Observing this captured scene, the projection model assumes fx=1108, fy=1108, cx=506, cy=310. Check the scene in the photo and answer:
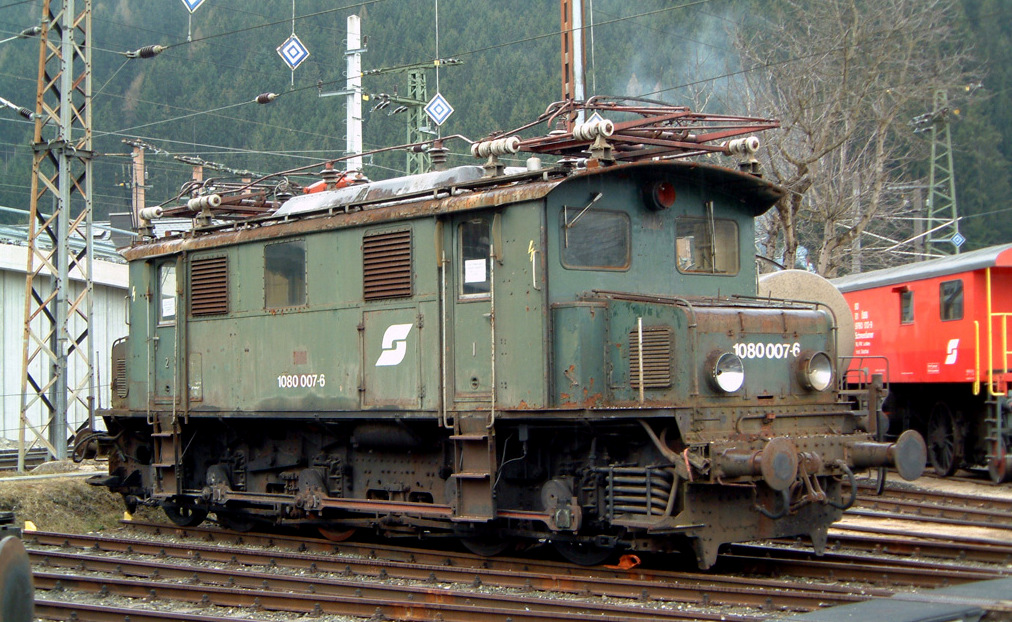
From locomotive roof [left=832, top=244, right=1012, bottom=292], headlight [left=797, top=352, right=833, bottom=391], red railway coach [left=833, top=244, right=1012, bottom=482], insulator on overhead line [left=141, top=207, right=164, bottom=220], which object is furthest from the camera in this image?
locomotive roof [left=832, top=244, right=1012, bottom=292]

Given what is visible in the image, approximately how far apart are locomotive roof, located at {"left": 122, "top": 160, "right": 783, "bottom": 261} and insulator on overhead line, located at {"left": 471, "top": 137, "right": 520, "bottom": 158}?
268 mm

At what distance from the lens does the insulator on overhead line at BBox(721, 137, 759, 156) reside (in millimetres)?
11102

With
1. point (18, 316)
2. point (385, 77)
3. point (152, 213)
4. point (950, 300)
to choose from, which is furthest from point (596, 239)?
point (385, 77)

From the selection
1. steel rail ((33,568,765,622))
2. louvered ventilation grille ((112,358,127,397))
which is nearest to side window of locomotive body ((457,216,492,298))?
steel rail ((33,568,765,622))

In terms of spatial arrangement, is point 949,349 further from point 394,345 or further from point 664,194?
point 394,345

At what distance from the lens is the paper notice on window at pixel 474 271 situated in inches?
417

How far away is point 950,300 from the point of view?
60.2ft

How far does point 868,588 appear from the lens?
890 centimetres

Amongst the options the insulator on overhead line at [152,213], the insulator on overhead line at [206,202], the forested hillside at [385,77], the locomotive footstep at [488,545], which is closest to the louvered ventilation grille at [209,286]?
the insulator on overhead line at [206,202]

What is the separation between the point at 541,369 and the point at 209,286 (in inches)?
213

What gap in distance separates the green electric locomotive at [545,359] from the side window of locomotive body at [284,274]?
0.02 metres

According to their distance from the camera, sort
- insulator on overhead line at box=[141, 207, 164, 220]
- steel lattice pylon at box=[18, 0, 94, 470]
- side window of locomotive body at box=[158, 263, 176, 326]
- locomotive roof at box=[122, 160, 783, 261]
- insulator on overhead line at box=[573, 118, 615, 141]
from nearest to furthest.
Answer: insulator on overhead line at box=[573, 118, 615, 141] < locomotive roof at box=[122, 160, 783, 261] < side window of locomotive body at box=[158, 263, 176, 326] < insulator on overhead line at box=[141, 207, 164, 220] < steel lattice pylon at box=[18, 0, 94, 470]

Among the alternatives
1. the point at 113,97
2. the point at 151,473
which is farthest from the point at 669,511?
the point at 113,97

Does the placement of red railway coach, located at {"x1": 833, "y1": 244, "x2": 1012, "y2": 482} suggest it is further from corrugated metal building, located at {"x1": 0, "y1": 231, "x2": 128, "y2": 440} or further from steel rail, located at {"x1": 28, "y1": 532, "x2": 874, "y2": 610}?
corrugated metal building, located at {"x1": 0, "y1": 231, "x2": 128, "y2": 440}
